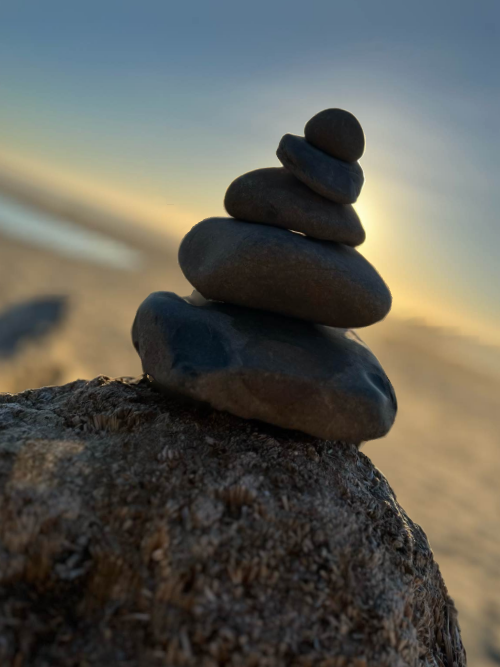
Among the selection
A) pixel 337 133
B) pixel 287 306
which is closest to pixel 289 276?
pixel 287 306

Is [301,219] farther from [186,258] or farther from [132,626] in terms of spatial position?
[132,626]

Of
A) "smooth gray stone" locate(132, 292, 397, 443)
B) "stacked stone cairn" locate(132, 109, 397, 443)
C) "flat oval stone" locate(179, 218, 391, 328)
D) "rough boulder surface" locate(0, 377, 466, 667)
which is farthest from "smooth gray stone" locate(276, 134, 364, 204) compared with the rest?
"rough boulder surface" locate(0, 377, 466, 667)

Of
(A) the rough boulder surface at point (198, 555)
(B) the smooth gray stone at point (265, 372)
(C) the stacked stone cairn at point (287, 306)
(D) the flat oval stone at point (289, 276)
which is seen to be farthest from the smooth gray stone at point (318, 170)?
(A) the rough boulder surface at point (198, 555)

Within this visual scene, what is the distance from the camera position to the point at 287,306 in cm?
436

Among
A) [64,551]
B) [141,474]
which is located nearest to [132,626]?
[64,551]

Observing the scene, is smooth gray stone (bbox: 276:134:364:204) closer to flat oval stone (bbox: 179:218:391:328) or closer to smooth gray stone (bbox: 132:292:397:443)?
flat oval stone (bbox: 179:218:391:328)

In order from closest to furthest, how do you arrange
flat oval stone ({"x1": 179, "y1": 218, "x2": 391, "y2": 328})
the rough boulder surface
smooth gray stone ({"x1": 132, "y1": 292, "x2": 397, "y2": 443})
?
1. the rough boulder surface
2. smooth gray stone ({"x1": 132, "y1": 292, "x2": 397, "y2": 443})
3. flat oval stone ({"x1": 179, "y1": 218, "x2": 391, "y2": 328})

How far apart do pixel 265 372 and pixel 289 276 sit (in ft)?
2.84

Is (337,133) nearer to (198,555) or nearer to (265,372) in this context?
(265,372)

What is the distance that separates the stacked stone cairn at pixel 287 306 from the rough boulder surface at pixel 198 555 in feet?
1.16

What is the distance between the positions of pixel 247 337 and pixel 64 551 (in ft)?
6.63

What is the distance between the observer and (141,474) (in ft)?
10.7

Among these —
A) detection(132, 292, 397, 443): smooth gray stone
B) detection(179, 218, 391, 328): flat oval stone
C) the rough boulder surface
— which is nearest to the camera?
the rough boulder surface

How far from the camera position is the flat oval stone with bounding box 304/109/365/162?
4.42 m
